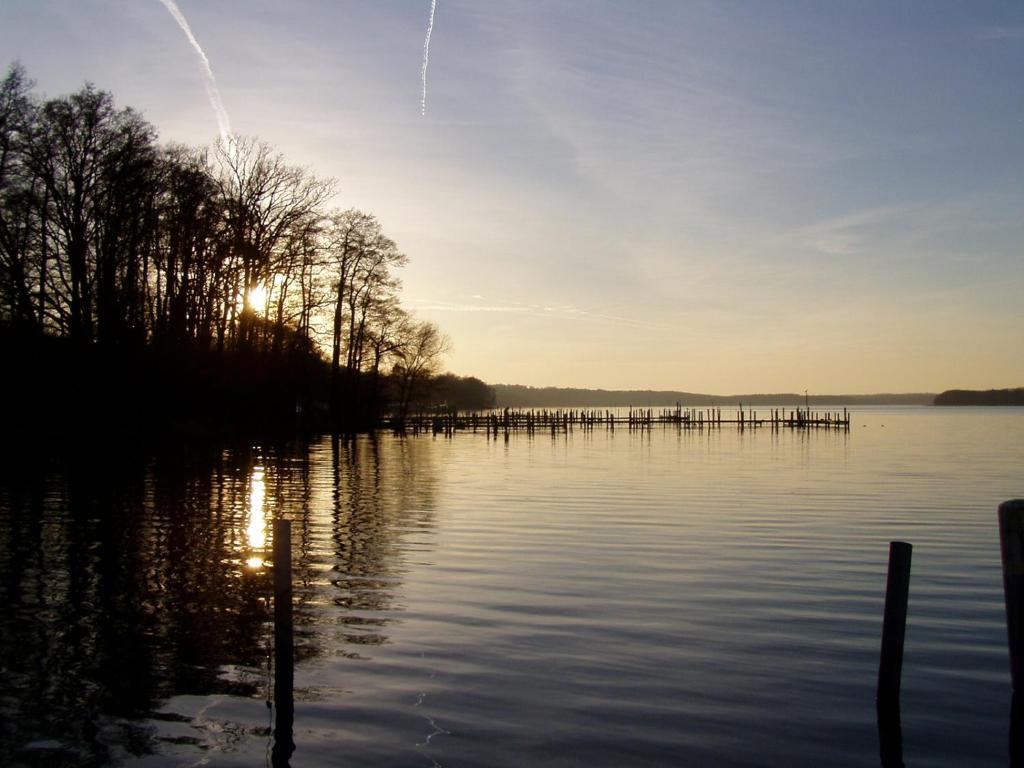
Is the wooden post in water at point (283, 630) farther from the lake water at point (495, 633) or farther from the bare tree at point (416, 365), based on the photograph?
the bare tree at point (416, 365)

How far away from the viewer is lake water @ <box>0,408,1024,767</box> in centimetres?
724

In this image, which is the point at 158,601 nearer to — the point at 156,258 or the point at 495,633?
the point at 495,633

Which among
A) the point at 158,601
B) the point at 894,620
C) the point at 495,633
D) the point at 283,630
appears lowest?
the point at 495,633

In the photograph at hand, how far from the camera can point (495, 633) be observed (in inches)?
415

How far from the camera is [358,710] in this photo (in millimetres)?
7859

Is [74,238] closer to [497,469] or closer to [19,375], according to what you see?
[19,375]

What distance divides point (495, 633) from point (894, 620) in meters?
4.60

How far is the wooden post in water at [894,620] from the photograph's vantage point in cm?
750

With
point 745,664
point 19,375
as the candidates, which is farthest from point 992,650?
point 19,375

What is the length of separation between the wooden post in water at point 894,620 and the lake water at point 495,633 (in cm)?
30

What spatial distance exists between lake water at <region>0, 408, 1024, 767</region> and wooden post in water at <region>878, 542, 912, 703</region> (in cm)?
30

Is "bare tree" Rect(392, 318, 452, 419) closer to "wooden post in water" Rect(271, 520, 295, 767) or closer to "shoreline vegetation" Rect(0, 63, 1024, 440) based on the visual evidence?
"shoreline vegetation" Rect(0, 63, 1024, 440)

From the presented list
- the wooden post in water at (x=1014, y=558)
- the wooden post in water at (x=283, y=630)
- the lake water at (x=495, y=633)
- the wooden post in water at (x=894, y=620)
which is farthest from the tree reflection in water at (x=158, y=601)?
the wooden post in water at (x=1014, y=558)

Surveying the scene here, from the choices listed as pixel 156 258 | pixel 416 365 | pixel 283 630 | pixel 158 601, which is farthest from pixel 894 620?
pixel 416 365
